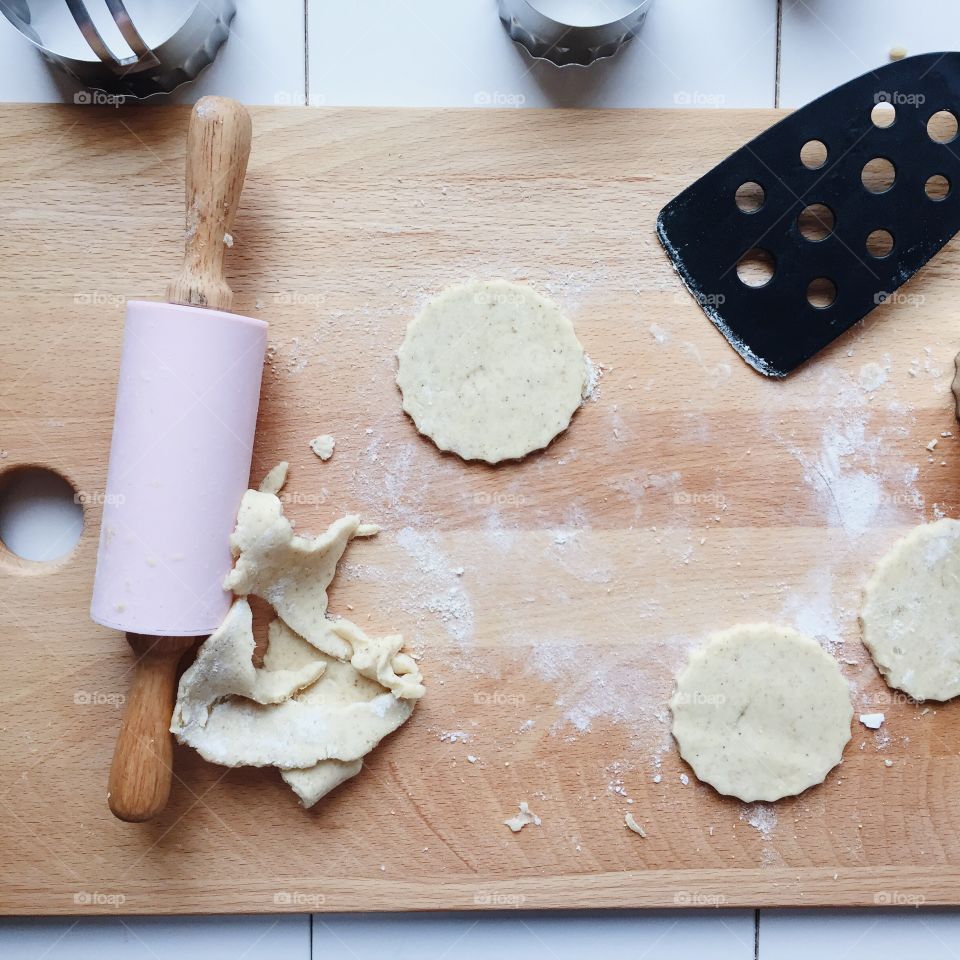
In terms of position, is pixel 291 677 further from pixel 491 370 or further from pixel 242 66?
pixel 242 66

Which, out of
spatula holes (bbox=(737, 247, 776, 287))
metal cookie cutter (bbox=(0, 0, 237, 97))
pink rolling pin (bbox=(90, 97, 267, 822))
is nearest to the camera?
pink rolling pin (bbox=(90, 97, 267, 822))

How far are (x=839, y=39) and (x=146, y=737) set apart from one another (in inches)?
70.0

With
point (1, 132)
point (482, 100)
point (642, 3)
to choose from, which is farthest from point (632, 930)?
point (1, 132)

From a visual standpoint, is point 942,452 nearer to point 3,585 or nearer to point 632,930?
point 632,930

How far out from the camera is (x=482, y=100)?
155 cm

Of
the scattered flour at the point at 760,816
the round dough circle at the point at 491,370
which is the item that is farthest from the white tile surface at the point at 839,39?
the scattered flour at the point at 760,816

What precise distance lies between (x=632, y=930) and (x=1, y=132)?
185 centimetres

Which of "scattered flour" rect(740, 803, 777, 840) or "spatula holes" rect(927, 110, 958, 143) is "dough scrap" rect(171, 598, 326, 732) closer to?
"scattered flour" rect(740, 803, 777, 840)

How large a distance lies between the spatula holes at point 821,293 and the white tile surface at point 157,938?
1.49 metres

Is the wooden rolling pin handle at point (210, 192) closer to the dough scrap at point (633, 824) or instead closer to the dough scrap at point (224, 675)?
the dough scrap at point (224, 675)

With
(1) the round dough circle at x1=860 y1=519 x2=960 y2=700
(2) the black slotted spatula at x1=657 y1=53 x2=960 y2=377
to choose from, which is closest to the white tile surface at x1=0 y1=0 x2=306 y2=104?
(2) the black slotted spatula at x1=657 y1=53 x2=960 y2=377

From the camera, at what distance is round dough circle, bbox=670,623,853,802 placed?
1.51 meters

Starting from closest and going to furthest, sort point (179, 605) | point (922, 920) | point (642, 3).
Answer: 1. point (179, 605)
2. point (642, 3)
3. point (922, 920)

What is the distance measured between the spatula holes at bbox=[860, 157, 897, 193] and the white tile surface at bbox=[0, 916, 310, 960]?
1.71m
